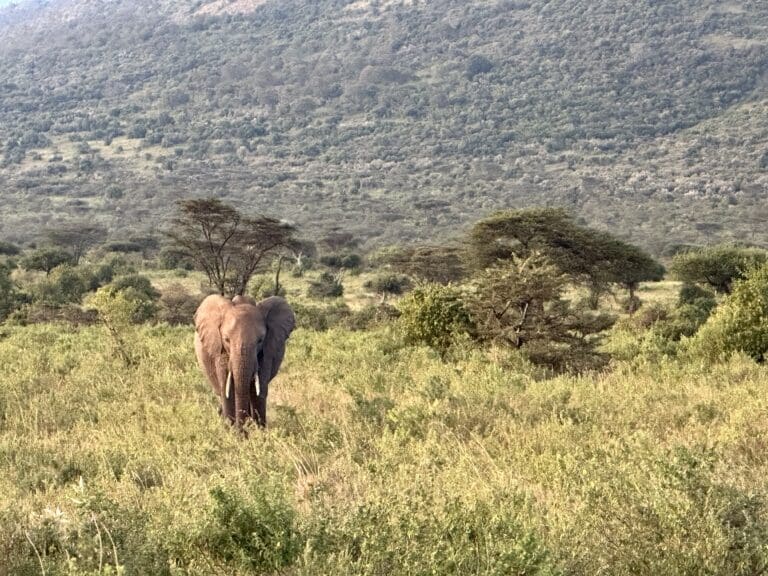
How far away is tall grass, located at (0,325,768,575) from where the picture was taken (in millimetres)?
2949

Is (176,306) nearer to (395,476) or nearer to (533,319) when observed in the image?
(533,319)

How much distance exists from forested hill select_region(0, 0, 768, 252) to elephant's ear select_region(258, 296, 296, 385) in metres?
56.8

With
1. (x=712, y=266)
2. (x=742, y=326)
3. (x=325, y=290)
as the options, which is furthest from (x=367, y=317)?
(x=742, y=326)

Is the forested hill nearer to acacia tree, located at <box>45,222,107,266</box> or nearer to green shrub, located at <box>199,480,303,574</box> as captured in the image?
acacia tree, located at <box>45,222,107,266</box>

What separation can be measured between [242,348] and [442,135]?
148 m

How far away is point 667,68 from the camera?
17175 cm

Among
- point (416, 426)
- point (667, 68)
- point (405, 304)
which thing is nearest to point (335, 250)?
point (405, 304)

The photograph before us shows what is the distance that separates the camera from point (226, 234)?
2384 cm

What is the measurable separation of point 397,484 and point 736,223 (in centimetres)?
8152

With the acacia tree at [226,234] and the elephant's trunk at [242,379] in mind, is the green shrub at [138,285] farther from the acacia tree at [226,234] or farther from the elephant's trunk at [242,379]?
the elephant's trunk at [242,379]

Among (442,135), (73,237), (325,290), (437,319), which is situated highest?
(437,319)

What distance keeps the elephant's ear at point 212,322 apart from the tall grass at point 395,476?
68 cm

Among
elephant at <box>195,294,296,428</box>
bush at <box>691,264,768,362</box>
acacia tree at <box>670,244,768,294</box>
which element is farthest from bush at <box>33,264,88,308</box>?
acacia tree at <box>670,244,768,294</box>

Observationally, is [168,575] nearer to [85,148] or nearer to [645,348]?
[645,348]
